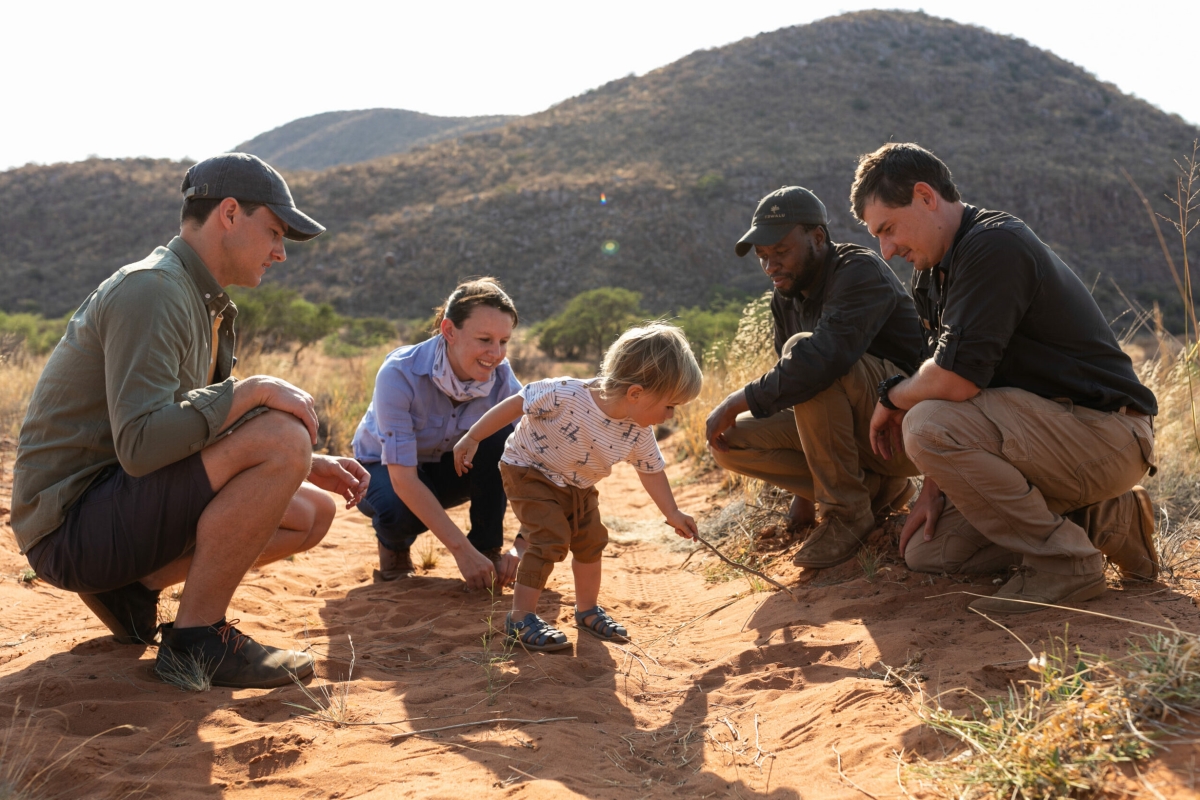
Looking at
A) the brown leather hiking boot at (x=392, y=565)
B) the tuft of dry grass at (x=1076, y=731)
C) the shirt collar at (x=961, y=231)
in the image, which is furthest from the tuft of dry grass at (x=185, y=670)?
the shirt collar at (x=961, y=231)

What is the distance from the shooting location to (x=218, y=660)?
112 inches

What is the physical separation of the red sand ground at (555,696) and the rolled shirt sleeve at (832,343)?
0.84m

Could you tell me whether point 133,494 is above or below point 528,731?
above

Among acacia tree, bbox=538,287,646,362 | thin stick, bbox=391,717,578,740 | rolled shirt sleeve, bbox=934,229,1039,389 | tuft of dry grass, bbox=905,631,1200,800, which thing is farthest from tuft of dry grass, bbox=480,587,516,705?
acacia tree, bbox=538,287,646,362

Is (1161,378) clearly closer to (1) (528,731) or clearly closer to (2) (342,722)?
(1) (528,731)

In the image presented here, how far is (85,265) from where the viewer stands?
30.9 m

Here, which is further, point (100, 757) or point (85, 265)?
point (85, 265)

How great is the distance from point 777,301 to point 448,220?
28577 millimetres

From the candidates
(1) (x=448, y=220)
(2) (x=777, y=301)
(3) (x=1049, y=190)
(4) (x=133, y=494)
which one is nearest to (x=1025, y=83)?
(3) (x=1049, y=190)

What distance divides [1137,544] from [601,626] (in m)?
2.07

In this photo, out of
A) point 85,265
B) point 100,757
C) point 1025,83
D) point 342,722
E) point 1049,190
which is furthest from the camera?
point 1025,83

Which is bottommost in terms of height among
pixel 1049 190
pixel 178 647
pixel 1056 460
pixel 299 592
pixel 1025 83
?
pixel 299 592

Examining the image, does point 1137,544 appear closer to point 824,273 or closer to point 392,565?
point 824,273

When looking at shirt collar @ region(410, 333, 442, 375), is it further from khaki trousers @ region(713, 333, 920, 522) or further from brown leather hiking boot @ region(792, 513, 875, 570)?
brown leather hiking boot @ region(792, 513, 875, 570)
